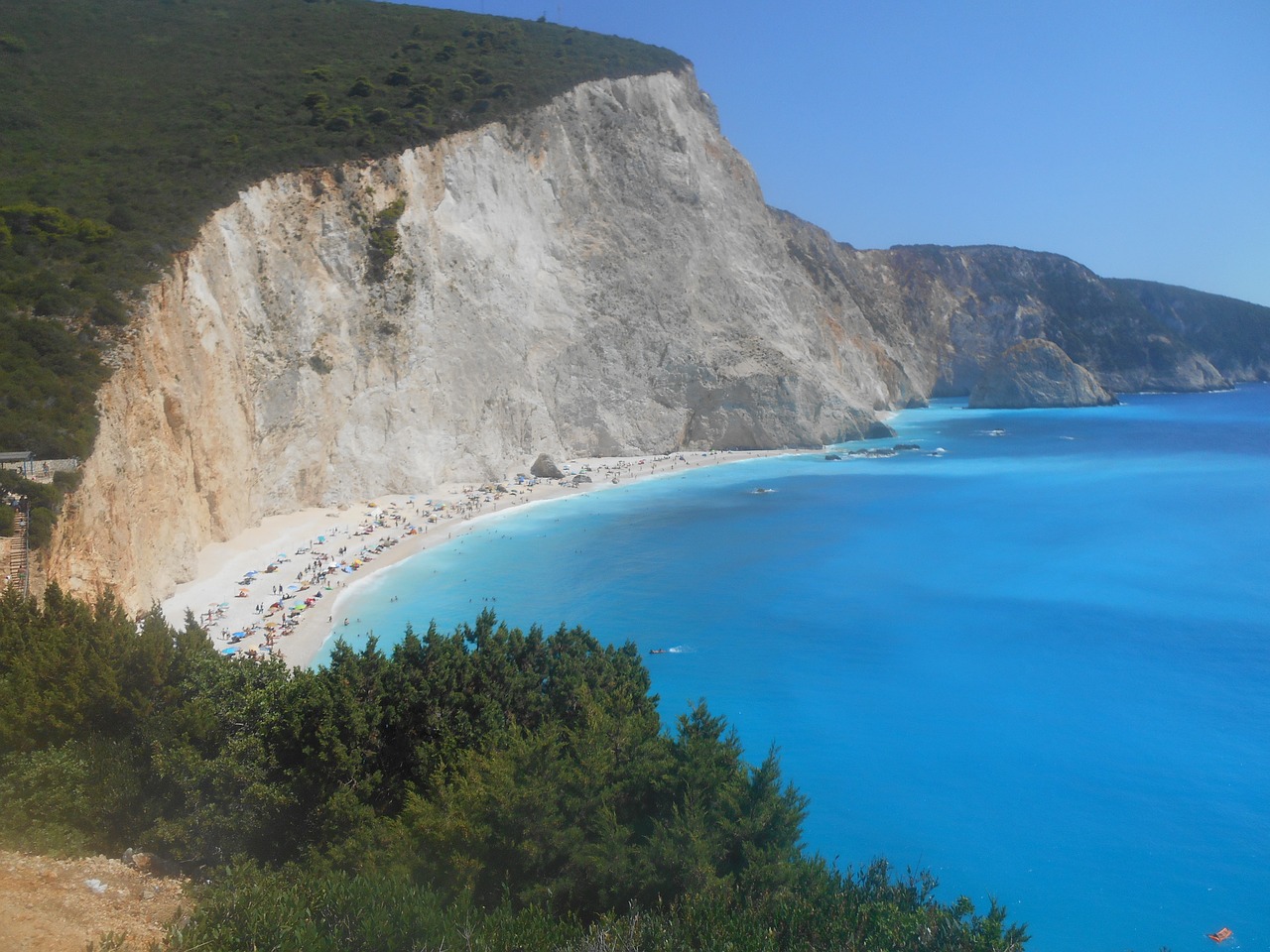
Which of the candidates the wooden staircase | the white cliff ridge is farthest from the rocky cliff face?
the wooden staircase

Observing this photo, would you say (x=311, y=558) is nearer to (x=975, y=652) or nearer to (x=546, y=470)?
(x=546, y=470)

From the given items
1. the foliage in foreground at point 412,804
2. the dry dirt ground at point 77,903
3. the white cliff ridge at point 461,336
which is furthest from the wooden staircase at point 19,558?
the dry dirt ground at point 77,903

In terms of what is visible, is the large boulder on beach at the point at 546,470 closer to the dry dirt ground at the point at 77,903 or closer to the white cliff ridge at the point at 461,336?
the white cliff ridge at the point at 461,336

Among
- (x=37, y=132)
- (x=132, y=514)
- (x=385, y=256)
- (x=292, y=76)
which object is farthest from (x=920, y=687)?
(x=292, y=76)

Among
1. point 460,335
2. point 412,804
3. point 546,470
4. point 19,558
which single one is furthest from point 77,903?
point 546,470

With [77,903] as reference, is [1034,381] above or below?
above

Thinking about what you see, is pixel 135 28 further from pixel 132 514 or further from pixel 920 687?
pixel 920 687

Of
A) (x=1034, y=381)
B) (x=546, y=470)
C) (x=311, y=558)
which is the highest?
(x=1034, y=381)

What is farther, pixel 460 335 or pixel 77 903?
pixel 460 335

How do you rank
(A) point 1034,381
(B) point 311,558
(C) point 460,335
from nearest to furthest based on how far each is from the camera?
(B) point 311,558
(C) point 460,335
(A) point 1034,381
